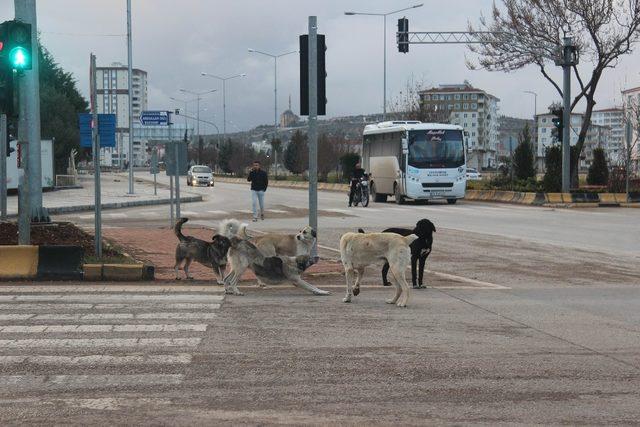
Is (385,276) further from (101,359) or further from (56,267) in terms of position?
(101,359)

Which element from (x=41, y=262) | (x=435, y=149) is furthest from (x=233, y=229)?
(x=435, y=149)

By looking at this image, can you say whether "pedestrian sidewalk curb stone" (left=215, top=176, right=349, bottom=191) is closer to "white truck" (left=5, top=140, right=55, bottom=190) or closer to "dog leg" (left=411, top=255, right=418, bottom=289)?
"white truck" (left=5, top=140, right=55, bottom=190)

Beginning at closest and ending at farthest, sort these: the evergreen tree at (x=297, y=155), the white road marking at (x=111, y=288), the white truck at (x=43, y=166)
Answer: the white road marking at (x=111, y=288) → the white truck at (x=43, y=166) → the evergreen tree at (x=297, y=155)

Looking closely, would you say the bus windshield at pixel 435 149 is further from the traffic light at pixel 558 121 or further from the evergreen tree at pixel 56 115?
the evergreen tree at pixel 56 115

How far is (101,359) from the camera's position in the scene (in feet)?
22.9

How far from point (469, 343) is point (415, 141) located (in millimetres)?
29464

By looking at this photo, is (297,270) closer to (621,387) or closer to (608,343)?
(608,343)

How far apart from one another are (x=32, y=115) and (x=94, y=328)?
7.55 metres

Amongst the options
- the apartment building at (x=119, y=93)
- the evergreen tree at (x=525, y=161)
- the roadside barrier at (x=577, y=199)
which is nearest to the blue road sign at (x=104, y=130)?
the roadside barrier at (x=577, y=199)

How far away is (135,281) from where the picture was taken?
12.1 m

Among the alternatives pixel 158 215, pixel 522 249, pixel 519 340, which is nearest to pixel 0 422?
pixel 519 340

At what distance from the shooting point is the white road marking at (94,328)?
321 inches

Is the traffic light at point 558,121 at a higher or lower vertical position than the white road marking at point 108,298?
higher

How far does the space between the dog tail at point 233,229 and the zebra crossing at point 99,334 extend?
2.49 ft
